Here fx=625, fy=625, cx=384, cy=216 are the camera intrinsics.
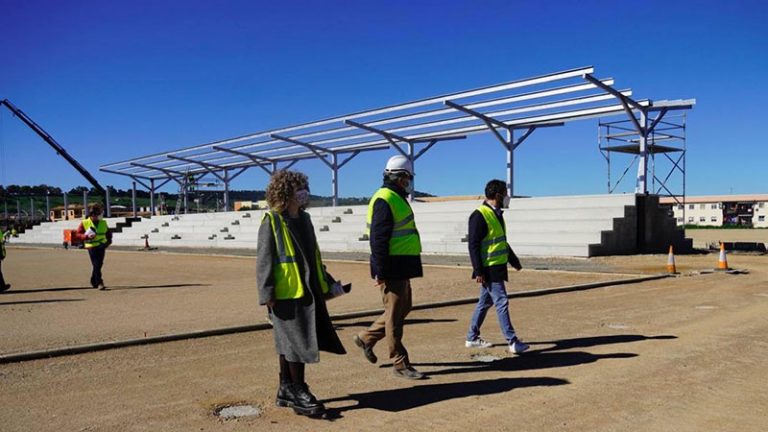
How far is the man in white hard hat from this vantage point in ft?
17.0

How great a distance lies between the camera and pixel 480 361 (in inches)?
230

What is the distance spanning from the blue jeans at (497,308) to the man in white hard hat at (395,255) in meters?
1.19

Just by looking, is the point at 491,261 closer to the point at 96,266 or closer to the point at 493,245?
the point at 493,245

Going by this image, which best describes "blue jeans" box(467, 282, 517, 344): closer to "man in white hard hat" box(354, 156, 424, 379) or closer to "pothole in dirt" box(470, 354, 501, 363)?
"pothole in dirt" box(470, 354, 501, 363)

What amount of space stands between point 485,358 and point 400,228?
1644mm

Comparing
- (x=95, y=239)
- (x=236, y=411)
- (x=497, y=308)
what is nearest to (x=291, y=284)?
(x=236, y=411)

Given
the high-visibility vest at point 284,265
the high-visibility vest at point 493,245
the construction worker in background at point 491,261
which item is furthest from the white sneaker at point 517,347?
the high-visibility vest at point 284,265

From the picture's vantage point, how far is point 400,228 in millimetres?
5270

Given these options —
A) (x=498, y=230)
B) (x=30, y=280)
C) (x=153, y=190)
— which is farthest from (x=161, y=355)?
(x=153, y=190)

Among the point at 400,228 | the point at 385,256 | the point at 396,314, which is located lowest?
the point at 396,314

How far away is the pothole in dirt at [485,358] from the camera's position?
19.2 ft

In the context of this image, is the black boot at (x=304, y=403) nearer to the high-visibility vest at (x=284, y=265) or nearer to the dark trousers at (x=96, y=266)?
the high-visibility vest at (x=284, y=265)

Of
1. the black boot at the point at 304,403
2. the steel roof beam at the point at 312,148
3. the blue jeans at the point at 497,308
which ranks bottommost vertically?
the black boot at the point at 304,403

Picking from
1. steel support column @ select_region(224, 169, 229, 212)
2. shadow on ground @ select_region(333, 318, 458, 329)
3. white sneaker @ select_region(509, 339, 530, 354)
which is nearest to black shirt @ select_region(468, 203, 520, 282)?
white sneaker @ select_region(509, 339, 530, 354)
